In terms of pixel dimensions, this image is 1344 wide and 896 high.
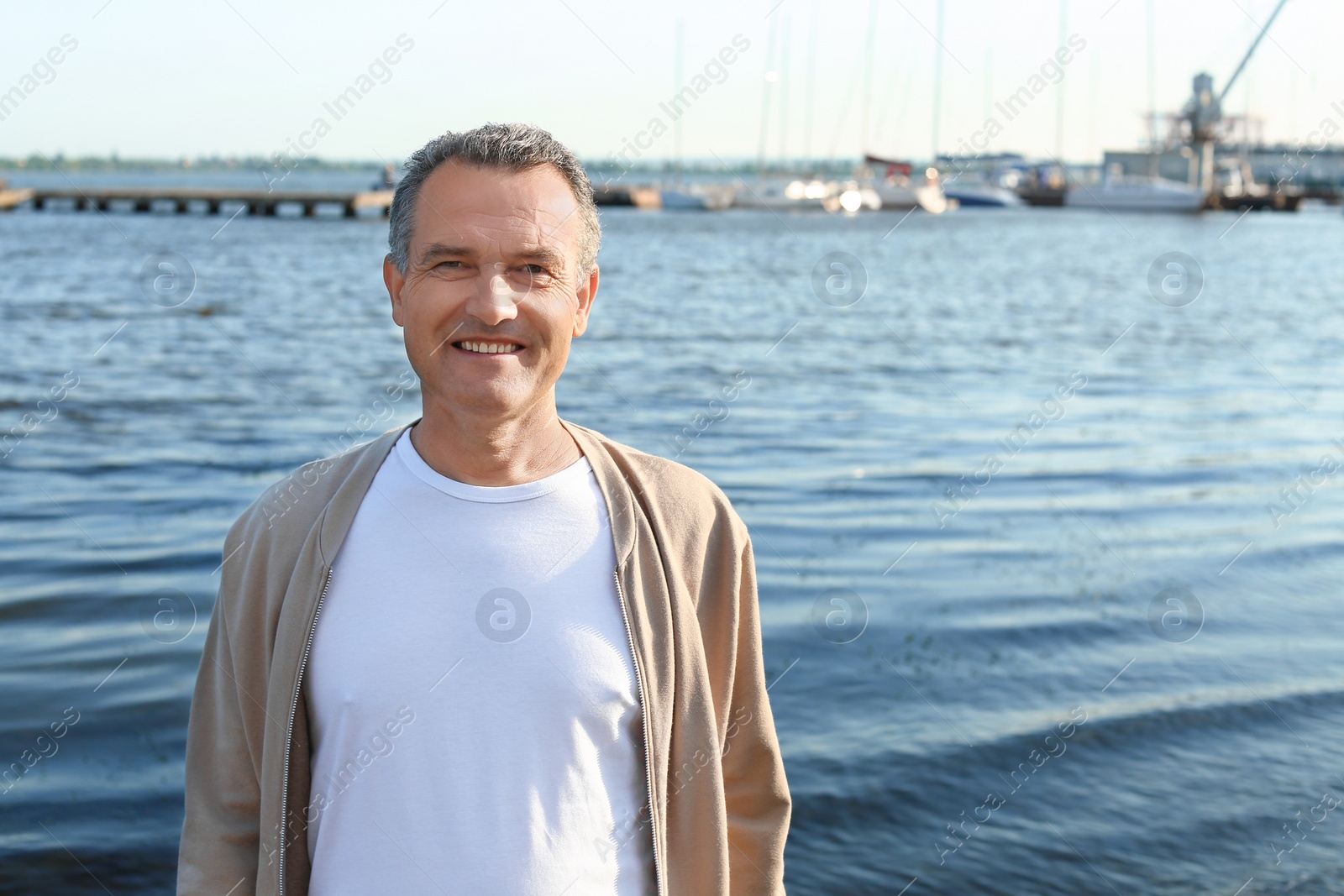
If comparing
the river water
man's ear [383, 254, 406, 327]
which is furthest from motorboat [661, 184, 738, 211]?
man's ear [383, 254, 406, 327]

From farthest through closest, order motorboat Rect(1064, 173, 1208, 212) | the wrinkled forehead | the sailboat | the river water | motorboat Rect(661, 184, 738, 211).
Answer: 1. the sailboat
2. motorboat Rect(1064, 173, 1208, 212)
3. motorboat Rect(661, 184, 738, 211)
4. the river water
5. the wrinkled forehead

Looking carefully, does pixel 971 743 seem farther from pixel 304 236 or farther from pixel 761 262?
pixel 304 236

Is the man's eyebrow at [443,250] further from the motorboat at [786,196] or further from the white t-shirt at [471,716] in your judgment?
the motorboat at [786,196]

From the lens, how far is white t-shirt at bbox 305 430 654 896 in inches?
90.4

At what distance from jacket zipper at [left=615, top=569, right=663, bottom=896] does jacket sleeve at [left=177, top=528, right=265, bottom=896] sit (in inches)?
5.4

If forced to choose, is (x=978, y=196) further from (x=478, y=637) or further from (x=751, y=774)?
(x=478, y=637)

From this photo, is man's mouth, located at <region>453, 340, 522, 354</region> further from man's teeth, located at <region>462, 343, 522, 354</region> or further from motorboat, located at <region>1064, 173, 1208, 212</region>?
motorboat, located at <region>1064, 173, 1208, 212</region>

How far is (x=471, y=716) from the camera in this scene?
2.32 m

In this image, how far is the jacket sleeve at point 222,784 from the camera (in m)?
2.38

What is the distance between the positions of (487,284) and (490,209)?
6.0 inches

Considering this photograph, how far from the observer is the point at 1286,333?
26.7 m

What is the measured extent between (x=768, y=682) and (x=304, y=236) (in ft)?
169

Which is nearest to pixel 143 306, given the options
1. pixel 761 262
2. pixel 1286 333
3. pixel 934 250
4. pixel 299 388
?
pixel 299 388

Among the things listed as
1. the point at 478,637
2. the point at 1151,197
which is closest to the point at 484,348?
the point at 478,637
